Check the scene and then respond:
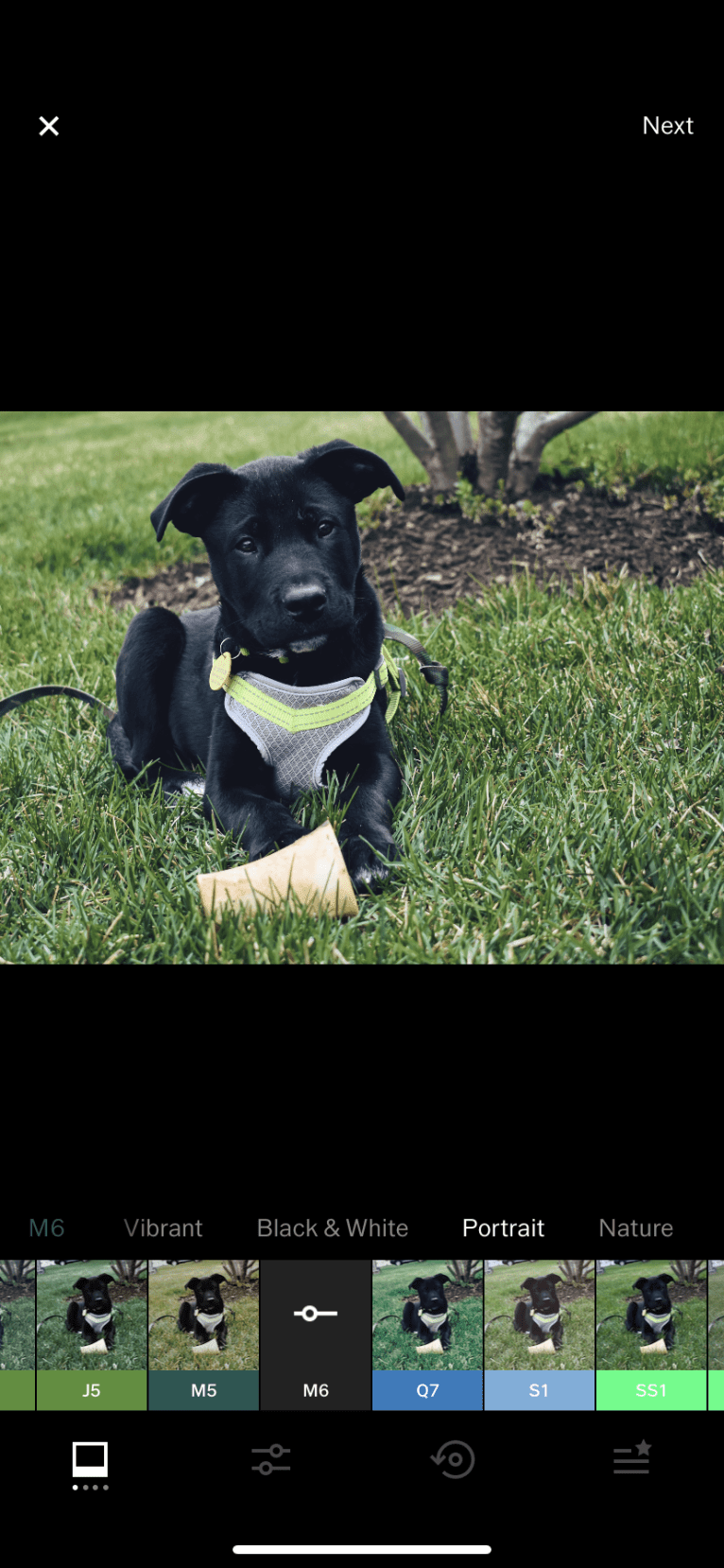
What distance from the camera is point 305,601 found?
2016 millimetres

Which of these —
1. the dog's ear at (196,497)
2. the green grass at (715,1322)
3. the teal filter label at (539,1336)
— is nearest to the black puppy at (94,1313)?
the teal filter label at (539,1336)

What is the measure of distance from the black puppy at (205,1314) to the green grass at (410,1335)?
220 millimetres

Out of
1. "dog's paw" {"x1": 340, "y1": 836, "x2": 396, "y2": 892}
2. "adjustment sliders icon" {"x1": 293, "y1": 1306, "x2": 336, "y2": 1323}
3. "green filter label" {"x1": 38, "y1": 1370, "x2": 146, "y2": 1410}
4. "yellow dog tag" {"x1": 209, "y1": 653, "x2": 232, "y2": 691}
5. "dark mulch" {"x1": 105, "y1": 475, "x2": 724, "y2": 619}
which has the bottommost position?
"green filter label" {"x1": 38, "y1": 1370, "x2": 146, "y2": 1410}

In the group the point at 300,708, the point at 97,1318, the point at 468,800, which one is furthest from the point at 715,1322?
the point at 300,708

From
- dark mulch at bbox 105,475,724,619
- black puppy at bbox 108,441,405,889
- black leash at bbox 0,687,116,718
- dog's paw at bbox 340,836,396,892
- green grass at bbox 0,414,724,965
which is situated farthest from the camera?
dark mulch at bbox 105,475,724,619

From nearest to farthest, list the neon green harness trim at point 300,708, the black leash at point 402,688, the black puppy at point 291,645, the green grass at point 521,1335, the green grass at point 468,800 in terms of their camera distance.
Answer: the green grass at point 521,1335 < the green grass at point 468,800 < the black puppy at point 291,645 < the neon green harness trim at point 300,708 < the black leash at point 402,688

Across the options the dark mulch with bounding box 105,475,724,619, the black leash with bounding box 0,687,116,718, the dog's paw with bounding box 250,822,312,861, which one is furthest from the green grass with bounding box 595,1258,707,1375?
the dark mulch with bounding box 105,475,724,619

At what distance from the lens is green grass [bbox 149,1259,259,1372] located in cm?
130

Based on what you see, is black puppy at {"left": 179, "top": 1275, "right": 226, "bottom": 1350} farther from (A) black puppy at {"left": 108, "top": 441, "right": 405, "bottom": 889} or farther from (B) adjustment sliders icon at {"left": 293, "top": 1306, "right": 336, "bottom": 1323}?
(A) black puppy at {"left": 108, "top": 441, "right": 405, "bottom": 889}

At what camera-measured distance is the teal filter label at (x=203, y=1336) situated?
130cm

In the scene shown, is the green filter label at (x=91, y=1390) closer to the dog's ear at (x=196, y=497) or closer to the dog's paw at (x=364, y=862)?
the dog's paw at (x=364, y=862)

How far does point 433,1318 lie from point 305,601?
139cm

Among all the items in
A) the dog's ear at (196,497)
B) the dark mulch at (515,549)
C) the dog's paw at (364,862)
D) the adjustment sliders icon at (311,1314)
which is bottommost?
the adjustment sliders icon at (311,1314)
